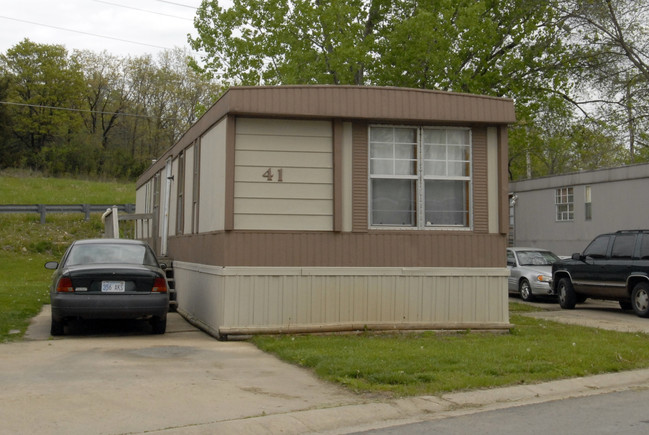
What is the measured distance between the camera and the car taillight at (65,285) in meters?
10.5

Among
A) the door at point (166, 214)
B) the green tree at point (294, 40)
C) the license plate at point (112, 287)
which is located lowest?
the license plate at point (112, 287)

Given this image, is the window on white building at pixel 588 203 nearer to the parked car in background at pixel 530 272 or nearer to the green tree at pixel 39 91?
the parked car in background at pixel 530 272

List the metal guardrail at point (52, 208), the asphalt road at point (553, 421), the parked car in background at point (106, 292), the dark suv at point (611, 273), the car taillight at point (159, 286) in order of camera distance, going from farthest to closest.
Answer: the metal guardrail at point (52, 208) < the dark suv at point (611, 273) < the car taillight at point (159, 286) < the parked car in background at point (106, 292) < the asphalt road at point (553, 421)

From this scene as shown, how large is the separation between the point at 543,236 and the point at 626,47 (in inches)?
A: 256

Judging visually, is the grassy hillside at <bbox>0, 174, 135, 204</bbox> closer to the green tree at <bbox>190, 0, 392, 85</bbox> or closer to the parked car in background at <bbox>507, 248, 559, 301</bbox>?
the green tree at <bbox>190, 0, 392, 85</bbox>

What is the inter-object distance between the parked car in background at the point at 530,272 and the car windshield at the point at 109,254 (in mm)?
11108

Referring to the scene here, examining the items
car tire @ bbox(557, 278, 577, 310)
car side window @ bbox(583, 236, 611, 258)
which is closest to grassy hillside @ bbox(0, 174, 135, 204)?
car tire @ bbox(557, 278, 577, 310)

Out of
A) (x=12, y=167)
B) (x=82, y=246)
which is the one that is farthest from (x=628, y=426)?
(x=12, y=167)

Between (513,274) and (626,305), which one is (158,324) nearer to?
(626,305)

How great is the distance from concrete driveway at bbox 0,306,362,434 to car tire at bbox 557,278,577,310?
969 centimetres

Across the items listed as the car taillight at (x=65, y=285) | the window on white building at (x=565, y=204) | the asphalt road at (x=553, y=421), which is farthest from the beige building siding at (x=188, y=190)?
the window on white building at (x=565, y=204)

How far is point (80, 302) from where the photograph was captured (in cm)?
1049

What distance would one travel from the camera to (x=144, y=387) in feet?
24.0

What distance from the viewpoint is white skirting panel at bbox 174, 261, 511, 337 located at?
1084 centimetres
